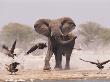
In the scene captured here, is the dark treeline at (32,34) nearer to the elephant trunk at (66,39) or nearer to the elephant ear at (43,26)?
the elephant trunk at (66,39)

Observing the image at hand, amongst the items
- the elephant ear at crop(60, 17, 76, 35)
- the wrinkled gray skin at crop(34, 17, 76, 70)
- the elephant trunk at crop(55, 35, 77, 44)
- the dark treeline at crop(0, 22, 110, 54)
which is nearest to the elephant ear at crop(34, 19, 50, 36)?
the wrinkled gray skin at crop(34, 17, 76, 70)

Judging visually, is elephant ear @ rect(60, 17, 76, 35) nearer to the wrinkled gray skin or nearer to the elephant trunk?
the wrinkled gray skin

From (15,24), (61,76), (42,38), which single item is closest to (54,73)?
(61,76)

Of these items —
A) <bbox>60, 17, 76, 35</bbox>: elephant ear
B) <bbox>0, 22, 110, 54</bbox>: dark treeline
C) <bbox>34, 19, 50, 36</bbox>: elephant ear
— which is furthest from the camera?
<bbox>0, 22, 110, 54</bbox>: dark treeline

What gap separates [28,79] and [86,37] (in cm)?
6994

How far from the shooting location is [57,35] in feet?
158

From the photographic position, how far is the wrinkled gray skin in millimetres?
48312

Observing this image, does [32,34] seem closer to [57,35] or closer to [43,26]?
[43,26]

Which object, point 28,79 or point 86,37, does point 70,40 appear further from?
point 86,37

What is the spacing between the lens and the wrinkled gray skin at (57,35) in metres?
48.3

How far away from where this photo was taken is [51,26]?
48.6 m

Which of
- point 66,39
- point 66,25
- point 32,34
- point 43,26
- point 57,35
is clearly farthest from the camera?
point 32,34

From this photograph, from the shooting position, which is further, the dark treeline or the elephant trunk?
the dark treeline

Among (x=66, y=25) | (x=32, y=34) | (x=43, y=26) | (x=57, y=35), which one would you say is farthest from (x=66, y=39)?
(x=32, y=34)
